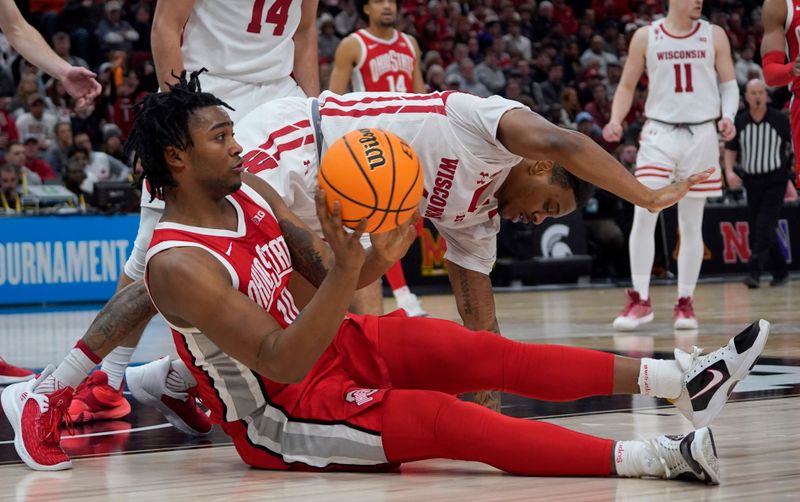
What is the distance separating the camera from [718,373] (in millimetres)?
3521

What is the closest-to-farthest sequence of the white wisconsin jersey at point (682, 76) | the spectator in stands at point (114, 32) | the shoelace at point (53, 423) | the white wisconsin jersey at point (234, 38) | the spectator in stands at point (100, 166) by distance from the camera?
the shoelace at point (53, 423) → the white wisconsin jersey at point (234, 38) → the white wisconsin jersey at point (682, 76) → the spectator in stands at point (100, 166) → the spectator in stands at point (114, 32)

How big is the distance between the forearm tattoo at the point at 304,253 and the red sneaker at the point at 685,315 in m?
4.81

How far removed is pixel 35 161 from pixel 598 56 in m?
9.59

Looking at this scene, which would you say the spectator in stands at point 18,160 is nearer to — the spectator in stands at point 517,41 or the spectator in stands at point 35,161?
the spectator in stands at point 35,161

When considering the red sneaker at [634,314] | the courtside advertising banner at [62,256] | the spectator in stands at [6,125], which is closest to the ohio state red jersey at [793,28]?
the red sneaker at [634,314]

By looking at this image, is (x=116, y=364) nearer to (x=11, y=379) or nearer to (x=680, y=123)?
(x=11, y=379)

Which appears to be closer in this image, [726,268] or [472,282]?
[472,282]

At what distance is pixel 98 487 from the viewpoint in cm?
338

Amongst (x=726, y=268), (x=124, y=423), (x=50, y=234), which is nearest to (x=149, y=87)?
(x=50, y=234)

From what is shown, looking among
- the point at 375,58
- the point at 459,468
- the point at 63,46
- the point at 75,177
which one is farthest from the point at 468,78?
the point at 459,468

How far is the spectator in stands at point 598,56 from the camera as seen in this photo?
18688 millimetres

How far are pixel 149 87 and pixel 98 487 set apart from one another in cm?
1203

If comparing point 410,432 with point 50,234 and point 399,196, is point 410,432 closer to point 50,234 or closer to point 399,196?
point 399,196

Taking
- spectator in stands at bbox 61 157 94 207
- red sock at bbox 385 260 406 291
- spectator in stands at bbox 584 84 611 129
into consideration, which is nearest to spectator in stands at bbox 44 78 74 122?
spectator in stands at bbox 61 157 94 207
